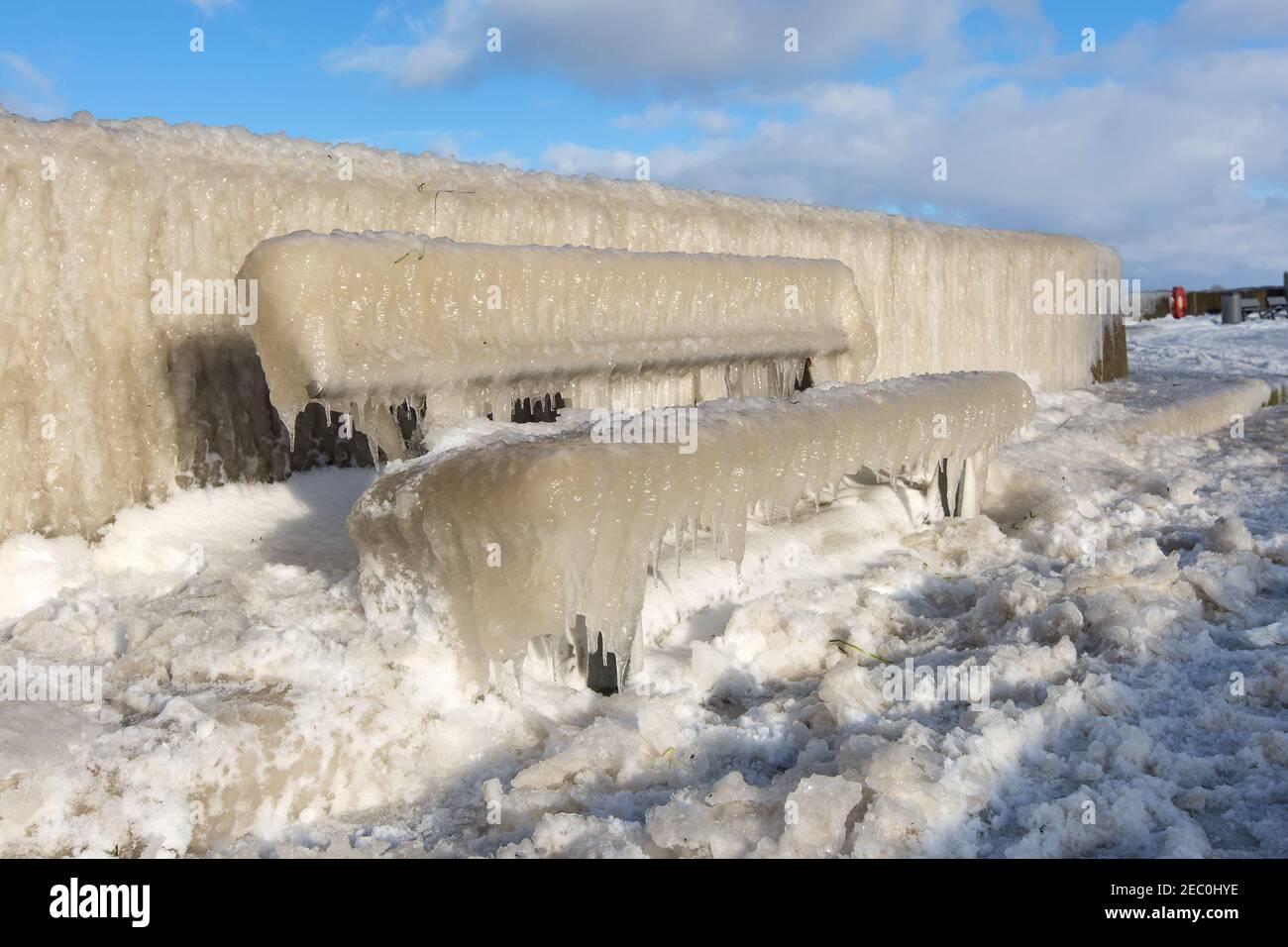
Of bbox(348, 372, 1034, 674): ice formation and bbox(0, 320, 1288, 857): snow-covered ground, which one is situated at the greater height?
bbox(348, 372, 1034, 674): ice formation

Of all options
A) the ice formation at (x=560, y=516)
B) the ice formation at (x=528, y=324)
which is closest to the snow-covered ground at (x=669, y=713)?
the ice formation at (x=560, y=516)

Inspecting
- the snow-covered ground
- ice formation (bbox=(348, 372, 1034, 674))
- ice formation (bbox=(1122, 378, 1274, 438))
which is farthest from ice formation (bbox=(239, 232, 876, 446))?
ice formation (bbox=(1122, 378, 1274, 438))

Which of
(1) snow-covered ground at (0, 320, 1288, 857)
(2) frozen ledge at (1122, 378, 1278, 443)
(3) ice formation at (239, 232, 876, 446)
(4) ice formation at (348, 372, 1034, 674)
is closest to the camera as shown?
(1) snow-covered ground at (0, 320, 1288, 857)

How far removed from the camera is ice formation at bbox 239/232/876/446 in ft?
9.71

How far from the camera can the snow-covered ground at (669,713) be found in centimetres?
203

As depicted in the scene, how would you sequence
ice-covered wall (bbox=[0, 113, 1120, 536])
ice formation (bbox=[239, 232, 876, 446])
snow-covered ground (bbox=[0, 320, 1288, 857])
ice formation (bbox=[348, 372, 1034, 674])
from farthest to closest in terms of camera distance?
1. ice-covered wall (bbox=[0, 113, 1120, 536])
2. ice formation (bbox=[239, 232, 876, 446])
3. ice formation (bbox=[348, 372, 1034, 674])
4. snow-covered ground (bbox=[0, 320, 1288, 857])

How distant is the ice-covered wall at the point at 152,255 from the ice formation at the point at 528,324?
0.62 m

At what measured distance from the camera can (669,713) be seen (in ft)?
8.48

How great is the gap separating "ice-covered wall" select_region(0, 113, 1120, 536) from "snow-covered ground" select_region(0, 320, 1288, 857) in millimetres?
204

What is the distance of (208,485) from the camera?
3.57 meters

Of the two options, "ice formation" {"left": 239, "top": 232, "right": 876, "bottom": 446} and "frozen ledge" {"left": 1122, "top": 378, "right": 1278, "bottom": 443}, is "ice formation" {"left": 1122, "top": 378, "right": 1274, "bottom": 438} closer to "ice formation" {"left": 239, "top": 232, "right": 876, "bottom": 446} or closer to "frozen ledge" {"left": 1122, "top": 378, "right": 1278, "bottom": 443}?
"frozen ledge" {"left": 1122, "top": 378, "right": 1278, "bottom": 443}

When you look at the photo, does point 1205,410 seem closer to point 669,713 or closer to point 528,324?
point 528,324
